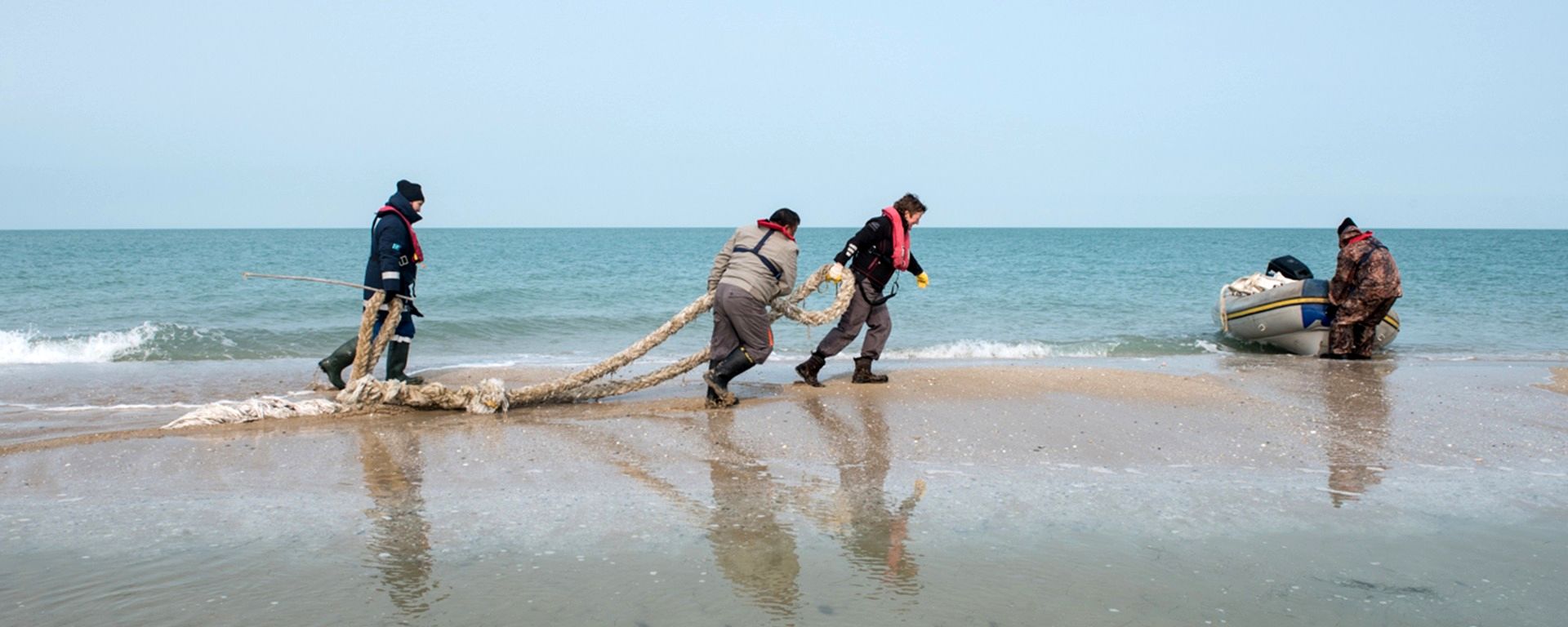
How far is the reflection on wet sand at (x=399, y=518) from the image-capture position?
3.88 m

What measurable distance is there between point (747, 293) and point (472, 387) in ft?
7.05

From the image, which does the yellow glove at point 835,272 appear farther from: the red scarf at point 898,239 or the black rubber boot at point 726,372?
the black rubber boot at point 726,372

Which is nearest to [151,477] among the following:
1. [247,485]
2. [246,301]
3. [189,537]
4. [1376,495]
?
[247,485]

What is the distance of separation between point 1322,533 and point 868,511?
197 centimetres

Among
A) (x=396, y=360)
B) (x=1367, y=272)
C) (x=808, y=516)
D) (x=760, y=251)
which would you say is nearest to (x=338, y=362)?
(x=396, y=360)

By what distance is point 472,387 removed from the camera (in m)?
7.80

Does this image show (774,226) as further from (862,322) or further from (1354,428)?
(1354,428)

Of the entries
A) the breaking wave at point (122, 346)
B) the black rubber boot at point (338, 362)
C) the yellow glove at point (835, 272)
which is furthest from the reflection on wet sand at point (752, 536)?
the breaking wave at point (122, 346)

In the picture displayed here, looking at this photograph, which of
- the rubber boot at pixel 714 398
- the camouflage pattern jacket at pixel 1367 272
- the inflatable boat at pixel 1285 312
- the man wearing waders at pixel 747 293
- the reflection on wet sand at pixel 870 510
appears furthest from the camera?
the inflatable boat at pixel 1285 312

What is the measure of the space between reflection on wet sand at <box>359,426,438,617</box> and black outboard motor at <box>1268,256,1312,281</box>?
433 inches

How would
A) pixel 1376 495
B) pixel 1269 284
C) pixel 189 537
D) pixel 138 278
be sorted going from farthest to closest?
pixel 138 278
pixel 1269 284
pixel 1376 495
pixel 189 537

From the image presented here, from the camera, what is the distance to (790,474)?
5.68 metres

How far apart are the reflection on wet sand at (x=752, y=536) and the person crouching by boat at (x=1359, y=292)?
8.57 meters

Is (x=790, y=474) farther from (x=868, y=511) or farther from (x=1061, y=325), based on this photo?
(x=1061, y=325)
